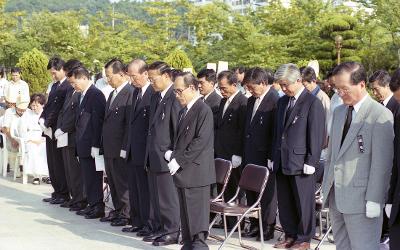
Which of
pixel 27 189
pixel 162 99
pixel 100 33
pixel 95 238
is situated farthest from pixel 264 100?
pixel 100 33

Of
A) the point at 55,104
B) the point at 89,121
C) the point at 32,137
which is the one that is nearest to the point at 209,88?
the point at 89,121

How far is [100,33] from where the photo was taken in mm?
39094

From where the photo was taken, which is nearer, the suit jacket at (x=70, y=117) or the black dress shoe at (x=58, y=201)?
the suit jacket at (x=70, y=117)

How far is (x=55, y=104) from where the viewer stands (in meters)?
10.4

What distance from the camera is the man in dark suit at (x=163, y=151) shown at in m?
7.61

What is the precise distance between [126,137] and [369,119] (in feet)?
12.8

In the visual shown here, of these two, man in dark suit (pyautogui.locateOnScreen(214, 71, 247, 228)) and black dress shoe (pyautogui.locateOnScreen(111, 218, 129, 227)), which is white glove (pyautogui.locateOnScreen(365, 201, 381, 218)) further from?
black dress shoe (pyautogui.locateOnScreen(111, 218, 129, 227))

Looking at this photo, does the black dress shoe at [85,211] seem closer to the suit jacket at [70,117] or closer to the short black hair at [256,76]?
the suit jacket at [70,117]

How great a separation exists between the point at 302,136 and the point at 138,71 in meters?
2.10

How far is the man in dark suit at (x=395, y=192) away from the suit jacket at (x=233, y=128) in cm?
355

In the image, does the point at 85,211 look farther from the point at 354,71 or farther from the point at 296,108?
the point at 354,71

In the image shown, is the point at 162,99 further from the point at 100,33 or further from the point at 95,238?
the point at 100,33

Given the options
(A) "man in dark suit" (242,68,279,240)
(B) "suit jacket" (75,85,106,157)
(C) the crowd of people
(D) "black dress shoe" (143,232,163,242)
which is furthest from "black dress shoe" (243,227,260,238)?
(B) "suit jacket" (75,85,106,157)

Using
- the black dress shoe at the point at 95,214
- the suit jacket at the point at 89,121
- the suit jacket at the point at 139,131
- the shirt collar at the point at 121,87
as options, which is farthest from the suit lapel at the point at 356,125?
the black dress shoe at the point at 95,214
